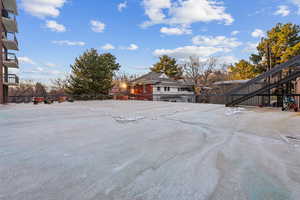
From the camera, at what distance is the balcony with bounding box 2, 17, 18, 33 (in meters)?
11.8

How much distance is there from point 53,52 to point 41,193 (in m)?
21.4

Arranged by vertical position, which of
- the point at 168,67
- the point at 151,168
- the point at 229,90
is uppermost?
the point at 168,67

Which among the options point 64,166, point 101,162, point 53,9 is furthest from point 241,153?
point 53,9

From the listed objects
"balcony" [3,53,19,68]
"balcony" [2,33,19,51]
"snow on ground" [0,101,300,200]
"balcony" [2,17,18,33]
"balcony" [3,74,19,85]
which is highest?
"balcony" [2,17,18,33]

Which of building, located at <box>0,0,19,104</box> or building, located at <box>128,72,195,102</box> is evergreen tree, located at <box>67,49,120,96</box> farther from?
building, located at <box>128,72,195,102</box>

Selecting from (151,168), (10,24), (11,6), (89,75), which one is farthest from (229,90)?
(11,6)

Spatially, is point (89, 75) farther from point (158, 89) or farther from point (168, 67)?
point (168, 67)

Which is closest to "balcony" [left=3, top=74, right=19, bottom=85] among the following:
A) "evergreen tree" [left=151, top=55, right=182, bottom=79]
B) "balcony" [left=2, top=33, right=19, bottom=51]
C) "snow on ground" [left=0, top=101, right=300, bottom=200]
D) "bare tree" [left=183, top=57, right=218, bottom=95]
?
"balcony" [left=2, top=33, right=19, bottom=51]

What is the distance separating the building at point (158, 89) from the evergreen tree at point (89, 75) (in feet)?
17.6

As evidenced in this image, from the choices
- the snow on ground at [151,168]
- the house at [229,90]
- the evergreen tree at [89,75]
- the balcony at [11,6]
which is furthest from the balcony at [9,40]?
the house at [229,90]

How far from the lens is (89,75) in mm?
16562

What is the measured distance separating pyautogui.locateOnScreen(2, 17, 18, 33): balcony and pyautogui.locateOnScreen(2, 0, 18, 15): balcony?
150cm

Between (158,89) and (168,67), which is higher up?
(168,67)

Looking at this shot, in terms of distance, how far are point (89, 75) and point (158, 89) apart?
9.43 metres
